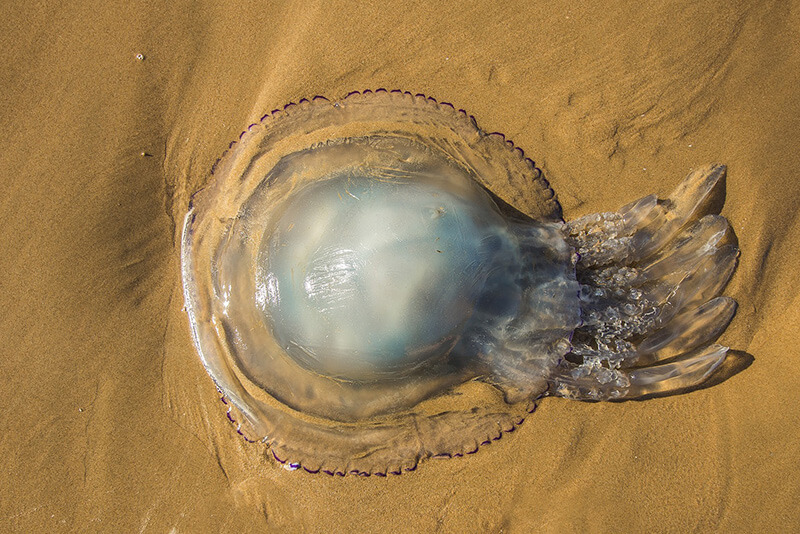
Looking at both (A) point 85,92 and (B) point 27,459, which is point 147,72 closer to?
(A) point 85,92

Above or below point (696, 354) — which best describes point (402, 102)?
above

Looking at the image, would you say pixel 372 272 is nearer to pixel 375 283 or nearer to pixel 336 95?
pixel 375 283

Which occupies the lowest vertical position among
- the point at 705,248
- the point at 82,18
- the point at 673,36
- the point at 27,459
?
the point at 27,459

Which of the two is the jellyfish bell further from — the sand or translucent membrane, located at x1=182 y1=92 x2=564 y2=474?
the sand

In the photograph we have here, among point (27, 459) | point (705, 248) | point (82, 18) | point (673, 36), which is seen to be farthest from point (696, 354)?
point (82, 18)

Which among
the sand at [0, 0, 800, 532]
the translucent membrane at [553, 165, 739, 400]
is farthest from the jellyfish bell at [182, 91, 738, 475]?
the sand at [0, 0, 800, 532]

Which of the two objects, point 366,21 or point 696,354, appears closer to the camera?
point 696,354

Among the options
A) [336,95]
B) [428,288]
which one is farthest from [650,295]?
[336,95]
